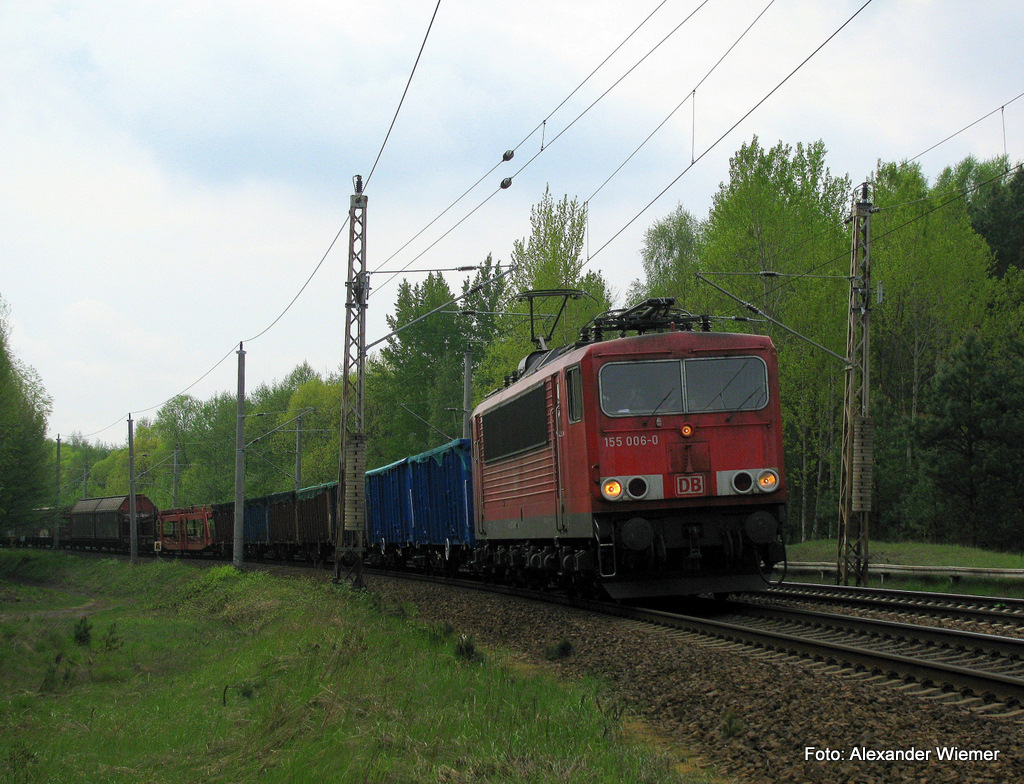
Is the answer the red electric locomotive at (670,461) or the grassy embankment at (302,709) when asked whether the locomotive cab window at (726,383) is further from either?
the grassy embankment at (302,709)

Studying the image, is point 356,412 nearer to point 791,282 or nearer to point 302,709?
point 302,709

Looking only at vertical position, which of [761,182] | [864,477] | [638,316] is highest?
[761,182]

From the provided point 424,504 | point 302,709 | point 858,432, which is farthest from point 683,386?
point 424,504

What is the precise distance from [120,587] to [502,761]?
1436 inches

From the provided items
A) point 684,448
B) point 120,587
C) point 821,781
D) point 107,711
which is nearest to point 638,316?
point 684,448

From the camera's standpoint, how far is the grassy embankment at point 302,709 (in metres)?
6.45

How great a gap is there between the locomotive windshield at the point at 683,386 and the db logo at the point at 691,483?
855 mm

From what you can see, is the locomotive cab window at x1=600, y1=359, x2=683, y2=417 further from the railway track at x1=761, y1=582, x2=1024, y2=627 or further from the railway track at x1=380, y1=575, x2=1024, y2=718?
the railway track at x1=761, y1=582, x2=1024, y2=627

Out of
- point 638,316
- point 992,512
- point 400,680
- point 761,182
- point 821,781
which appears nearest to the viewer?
point 821,781

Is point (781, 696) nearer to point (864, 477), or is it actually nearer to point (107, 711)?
point (107, 711)

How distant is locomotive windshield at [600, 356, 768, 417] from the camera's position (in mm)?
13047

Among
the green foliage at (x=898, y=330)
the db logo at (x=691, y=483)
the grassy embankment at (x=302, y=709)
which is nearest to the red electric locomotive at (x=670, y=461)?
the db logo at (x=691, y=483)

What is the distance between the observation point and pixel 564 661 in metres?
10.8

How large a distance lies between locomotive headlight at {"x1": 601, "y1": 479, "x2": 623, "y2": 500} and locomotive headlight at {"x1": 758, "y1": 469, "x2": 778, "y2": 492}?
1.79 metres
